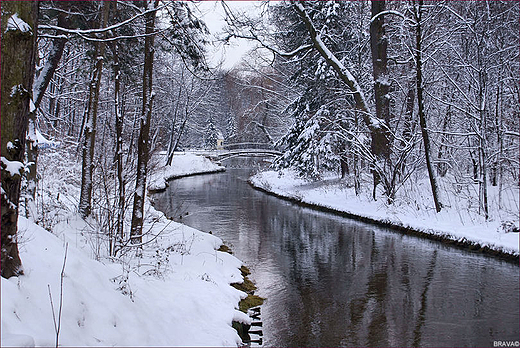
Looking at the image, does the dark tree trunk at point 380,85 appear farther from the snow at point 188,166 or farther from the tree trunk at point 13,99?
the snow at point 188,166

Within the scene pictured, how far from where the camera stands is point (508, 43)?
1249 cm

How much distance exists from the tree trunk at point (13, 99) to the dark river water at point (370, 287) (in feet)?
11.9

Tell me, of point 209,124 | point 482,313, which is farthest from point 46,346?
point 209,124

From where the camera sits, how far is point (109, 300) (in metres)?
4.14

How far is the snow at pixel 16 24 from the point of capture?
3285 millimetres

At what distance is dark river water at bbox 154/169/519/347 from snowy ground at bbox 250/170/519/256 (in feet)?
1.75

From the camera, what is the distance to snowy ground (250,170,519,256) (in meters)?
10.5

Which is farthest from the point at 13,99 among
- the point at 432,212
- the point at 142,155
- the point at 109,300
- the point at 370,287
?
the point at 432,212

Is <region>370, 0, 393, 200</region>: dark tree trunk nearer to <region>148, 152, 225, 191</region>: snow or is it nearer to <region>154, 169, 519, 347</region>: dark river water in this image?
<region>154, 169, 519, 347</region>: dark river water

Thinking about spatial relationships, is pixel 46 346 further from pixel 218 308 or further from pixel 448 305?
pixel 448 305

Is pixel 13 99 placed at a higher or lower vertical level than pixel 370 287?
higher

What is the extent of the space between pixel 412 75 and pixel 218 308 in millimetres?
11765

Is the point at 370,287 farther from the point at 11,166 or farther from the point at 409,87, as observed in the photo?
the point at 409,87

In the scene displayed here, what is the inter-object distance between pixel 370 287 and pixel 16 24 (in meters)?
7.10
